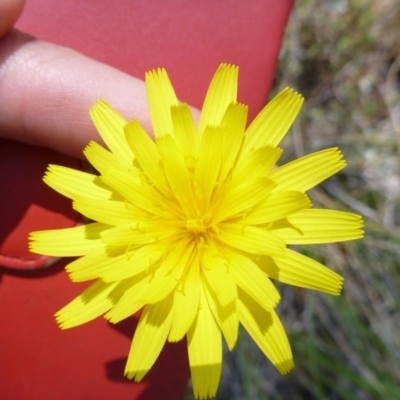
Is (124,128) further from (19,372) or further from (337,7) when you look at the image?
A: (337,7)

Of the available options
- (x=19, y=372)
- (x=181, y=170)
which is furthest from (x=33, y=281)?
(x=181, y=170)

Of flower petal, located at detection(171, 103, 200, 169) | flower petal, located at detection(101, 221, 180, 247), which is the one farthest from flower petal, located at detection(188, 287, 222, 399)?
flower petal, located at detection(171, 103, 200, 169)

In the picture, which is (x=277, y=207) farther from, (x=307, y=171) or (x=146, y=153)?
(x=146, y=153)

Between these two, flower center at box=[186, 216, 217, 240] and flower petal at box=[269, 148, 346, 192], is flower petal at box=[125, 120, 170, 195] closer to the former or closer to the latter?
flower center at box=[186, 216, 217, 240]

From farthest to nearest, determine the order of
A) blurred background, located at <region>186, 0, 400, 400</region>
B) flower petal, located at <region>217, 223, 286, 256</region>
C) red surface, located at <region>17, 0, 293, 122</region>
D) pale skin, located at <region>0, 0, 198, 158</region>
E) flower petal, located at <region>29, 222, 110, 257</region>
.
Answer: blurred background, located at <region>186, 0, 400, 400</region>, red surface, located at <region>17, 0, 293, 122</region>, pale skin, located at <region>0, 0, 198, 158</region>, flower petal, located at <region>29, 222, 110, 257</region>, flower petal, located at <region>217, 223, 286, 256</region>

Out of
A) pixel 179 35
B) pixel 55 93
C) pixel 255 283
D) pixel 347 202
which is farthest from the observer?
pixel 347 202

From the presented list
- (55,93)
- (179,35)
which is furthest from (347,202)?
(55,93)

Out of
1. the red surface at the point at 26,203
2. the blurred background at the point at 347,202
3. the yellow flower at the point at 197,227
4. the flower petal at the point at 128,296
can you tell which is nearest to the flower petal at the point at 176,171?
the yellow flower at the point at 197,227
